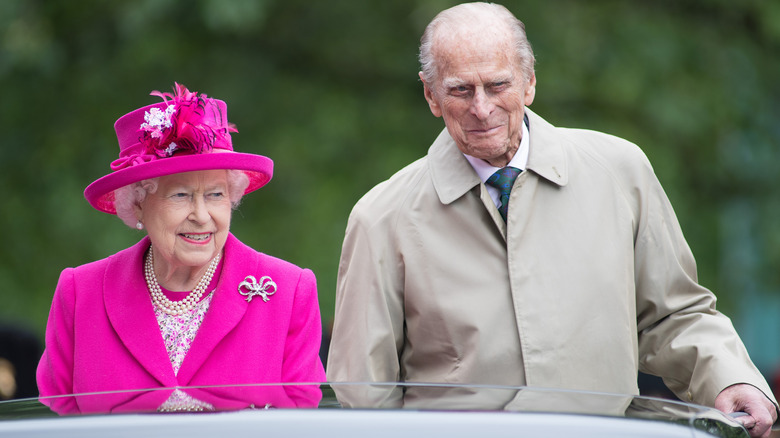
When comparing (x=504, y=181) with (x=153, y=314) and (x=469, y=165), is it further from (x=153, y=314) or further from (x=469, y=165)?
(x=153, y=314)

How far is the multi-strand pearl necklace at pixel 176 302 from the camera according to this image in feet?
10.5

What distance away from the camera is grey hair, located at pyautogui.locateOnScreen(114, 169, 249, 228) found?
3.13 metres

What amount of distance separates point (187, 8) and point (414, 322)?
16.4 feet

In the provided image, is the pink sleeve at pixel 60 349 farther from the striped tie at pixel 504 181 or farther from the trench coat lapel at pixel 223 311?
the striped tie at pixel 504 181

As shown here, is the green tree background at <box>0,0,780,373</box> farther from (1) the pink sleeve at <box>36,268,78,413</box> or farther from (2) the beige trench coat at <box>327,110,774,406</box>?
(1) the pink sleeve at <box>36,268,78,413</box>

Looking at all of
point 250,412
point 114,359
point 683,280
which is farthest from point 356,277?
point 250,412

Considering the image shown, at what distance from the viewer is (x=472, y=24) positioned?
3.30 m

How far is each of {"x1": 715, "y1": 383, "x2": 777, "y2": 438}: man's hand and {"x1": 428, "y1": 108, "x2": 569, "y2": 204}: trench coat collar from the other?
0.72m

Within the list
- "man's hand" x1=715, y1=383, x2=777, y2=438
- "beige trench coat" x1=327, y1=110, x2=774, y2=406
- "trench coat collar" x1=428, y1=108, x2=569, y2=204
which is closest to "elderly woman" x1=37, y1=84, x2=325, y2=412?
"beige trench coat" x1=327, y1=110, x2=774, y2=406

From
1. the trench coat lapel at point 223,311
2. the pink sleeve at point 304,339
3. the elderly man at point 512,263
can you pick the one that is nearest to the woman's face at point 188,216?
the trench coat lapel at point 223,311

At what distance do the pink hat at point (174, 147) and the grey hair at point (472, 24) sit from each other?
55cm

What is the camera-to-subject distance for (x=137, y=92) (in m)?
8.23

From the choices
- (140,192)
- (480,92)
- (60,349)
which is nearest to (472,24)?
(480,92)

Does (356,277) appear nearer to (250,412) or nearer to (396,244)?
(396,244)
